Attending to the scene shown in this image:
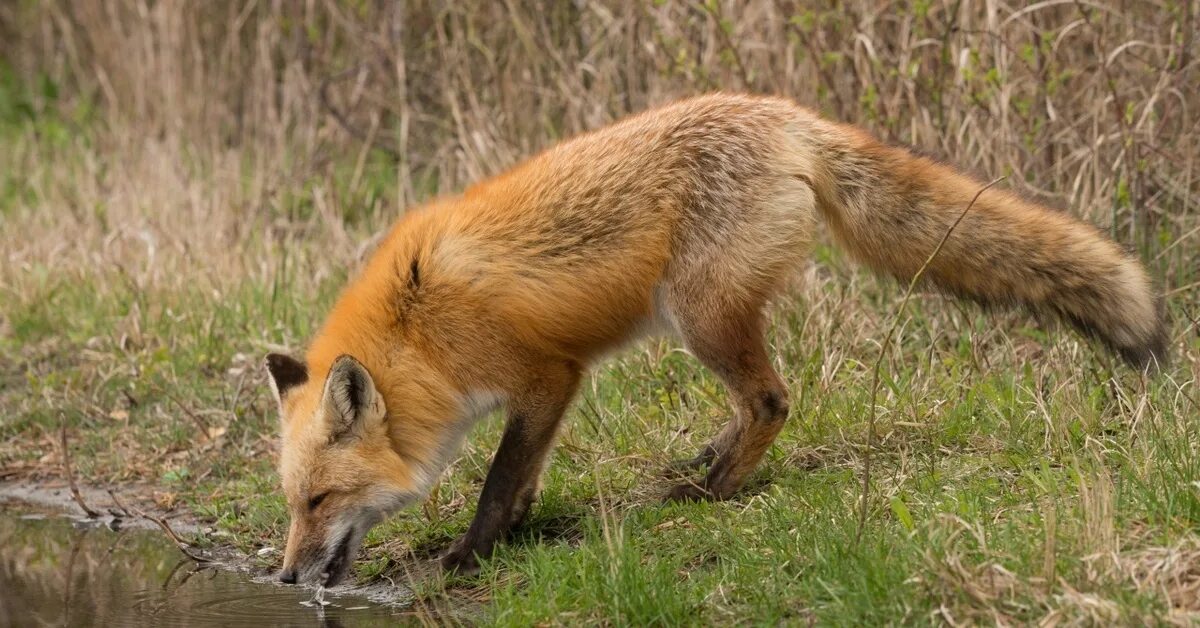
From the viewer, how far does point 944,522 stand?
369cm

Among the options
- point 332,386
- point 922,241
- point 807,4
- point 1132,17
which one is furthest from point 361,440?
point 1132,17

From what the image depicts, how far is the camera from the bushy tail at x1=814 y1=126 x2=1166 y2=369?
4.39 metres

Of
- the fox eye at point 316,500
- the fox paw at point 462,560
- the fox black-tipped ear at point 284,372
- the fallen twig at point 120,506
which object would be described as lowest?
the fallen twig at point 120,506

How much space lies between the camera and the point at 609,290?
Answer: 4.66 metres

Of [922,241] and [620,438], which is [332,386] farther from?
[922,241]

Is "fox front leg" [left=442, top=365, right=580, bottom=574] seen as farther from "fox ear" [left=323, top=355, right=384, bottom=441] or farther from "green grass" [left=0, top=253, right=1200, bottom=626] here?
"fox ear" [left=323, top=355, right=384, bottom=441]

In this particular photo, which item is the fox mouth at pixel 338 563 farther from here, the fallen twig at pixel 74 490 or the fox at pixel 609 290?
the fallen twig at pixel 74 490

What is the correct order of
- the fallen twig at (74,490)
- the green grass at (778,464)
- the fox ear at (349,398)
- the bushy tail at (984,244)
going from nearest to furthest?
the green grass at (778,464) < the fox ear at (349,398) < the bushy tail at (984,244) < the fallen twig at (74,490)

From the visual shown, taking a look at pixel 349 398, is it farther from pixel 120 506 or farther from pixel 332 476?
pixel 120 506

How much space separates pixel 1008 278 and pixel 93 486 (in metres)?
4.14

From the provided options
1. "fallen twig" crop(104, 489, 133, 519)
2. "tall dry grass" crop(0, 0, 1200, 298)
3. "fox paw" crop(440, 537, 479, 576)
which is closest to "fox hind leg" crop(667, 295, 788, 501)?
"fox paw" crop(440, 537, 479, 576)

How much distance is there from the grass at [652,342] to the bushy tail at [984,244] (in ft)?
0.79

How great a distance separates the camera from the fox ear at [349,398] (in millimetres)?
4281

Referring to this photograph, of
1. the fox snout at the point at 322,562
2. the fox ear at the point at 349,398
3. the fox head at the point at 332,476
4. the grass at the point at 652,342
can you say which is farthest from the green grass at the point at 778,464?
the fox ear at the point at 349,398
